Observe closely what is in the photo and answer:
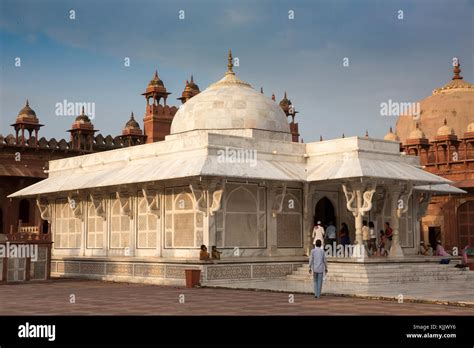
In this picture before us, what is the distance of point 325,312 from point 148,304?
3581 millimetres

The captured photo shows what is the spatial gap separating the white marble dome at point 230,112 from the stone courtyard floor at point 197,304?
790cm

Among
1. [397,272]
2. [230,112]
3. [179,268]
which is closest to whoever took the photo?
[179,268]

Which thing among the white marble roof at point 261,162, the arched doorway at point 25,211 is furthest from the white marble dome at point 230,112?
the arched doorway at point 25,211

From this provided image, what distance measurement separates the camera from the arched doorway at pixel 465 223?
112 ft

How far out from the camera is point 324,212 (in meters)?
23.5

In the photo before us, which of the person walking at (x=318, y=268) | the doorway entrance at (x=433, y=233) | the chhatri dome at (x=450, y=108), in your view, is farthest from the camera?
the chhatri dome at (x=450, y=108)

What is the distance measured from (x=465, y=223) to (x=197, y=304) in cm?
2450

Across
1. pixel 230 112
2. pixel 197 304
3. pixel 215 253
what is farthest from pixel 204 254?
pixel 230 112

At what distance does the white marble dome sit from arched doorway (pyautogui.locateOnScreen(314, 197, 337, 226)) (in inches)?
118

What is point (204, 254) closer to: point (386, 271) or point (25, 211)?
point (386, 271)

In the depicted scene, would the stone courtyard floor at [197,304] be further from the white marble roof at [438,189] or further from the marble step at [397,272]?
the white marble roof at [438,189]

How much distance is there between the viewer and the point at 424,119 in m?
44.6
